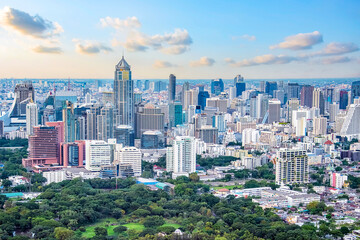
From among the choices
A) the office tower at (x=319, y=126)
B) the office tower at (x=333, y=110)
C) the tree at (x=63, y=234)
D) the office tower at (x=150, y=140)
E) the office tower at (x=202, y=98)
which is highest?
the office tower at (x=202, y=98)

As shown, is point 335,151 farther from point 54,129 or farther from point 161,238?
point 161,238

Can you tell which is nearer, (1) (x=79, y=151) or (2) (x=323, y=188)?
(2) (x=323, y=188)

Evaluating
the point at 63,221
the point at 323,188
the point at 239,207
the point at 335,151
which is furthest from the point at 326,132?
the point at 63,221

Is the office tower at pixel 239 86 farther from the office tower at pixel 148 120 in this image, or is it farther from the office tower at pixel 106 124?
the office tower at pixel 106 124

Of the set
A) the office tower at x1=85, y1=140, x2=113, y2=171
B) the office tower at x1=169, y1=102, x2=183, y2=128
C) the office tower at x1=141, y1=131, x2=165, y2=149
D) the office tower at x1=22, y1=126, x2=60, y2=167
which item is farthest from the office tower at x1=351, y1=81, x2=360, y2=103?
the office tower at x1=22, y1=126, x2=60, y2=167

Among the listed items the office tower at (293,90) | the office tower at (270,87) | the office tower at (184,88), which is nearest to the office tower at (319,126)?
the office tower at (184,88)
